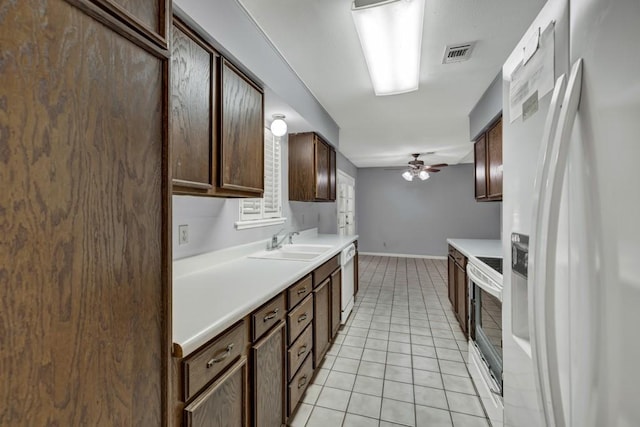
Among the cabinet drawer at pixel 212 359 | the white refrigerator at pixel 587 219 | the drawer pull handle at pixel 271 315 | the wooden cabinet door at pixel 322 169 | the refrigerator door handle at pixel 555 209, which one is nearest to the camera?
the white refrigerator at pixel 587 219

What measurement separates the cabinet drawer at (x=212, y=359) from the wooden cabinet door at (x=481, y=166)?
275 centimetres

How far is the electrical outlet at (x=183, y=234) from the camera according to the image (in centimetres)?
164

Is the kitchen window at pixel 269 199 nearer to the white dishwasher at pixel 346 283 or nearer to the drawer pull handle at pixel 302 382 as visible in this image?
the white dishwasher at pixel 346 283

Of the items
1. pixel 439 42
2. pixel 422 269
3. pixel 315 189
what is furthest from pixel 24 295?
→ pixel 422 269

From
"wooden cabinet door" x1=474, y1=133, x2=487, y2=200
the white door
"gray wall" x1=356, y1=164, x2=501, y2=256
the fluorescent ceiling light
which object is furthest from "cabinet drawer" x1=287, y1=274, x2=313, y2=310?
"gray wall" x1=356, y1=164, x2=501, y2=256

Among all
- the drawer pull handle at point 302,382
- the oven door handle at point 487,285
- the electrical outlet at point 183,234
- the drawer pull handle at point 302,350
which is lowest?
the drawer pull handle at point 302,382

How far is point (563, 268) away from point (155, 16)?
1.15 meters

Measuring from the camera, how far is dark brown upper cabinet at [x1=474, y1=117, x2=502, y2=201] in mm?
2496

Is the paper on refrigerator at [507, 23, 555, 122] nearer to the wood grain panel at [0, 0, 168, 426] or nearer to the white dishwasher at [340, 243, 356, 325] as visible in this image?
the wood grain panel at [0, 0, 168, 426]

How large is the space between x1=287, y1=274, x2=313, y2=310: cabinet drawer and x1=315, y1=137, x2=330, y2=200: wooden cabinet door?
1.43 meters

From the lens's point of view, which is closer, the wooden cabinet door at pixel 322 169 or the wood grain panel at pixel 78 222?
the wood grain panel at pixel 78 222

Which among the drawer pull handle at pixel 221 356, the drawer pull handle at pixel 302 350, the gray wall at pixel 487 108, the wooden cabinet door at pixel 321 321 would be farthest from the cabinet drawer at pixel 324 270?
the gray wall at pixel 487 108

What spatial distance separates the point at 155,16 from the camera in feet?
2.48

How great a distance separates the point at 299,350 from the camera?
1.77 metres
